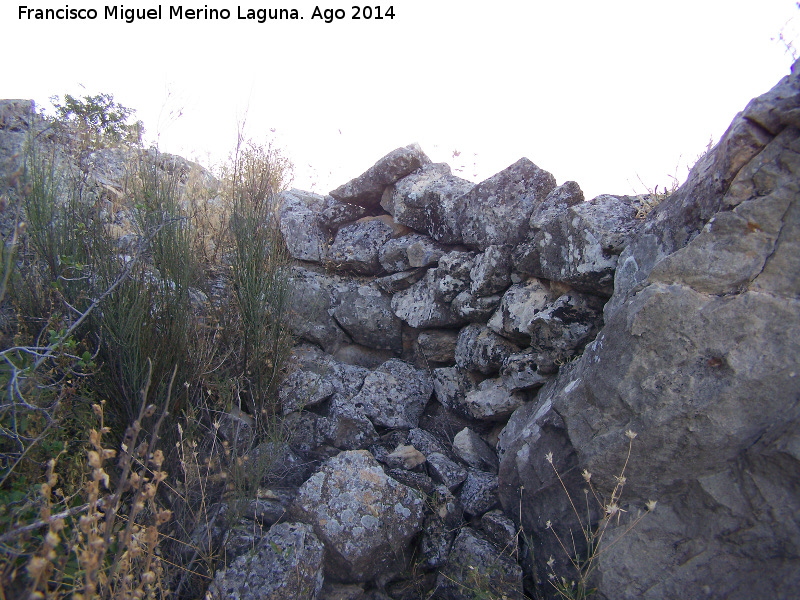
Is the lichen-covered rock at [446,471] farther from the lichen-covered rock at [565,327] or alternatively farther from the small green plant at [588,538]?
the lichen-covered rock at [565,327]

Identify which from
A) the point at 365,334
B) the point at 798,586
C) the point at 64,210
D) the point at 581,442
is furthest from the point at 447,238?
the point at 798,586

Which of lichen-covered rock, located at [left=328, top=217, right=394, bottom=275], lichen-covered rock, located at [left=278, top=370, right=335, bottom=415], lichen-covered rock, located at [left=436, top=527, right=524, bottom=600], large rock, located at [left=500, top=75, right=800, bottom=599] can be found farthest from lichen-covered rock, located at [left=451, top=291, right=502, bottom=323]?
lichen-covered rock, located at [left=436, top=527, right=524, bottom=600]

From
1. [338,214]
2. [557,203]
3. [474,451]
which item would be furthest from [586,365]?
[338,214]

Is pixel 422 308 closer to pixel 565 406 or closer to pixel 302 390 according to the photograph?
pixel 302 390

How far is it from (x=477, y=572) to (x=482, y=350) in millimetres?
1428

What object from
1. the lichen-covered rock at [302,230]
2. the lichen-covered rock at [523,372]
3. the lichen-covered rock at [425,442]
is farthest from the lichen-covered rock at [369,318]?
the lichen-covered rock at [523,372]

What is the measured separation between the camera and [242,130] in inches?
130

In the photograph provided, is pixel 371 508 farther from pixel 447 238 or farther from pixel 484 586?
pixel 447 238

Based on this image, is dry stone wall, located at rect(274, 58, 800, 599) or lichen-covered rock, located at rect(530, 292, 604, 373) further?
lichen-covered rock, located at rect(530, 292, 604, 373)

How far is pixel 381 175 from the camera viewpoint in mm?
4176

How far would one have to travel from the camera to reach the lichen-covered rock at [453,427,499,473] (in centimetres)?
303

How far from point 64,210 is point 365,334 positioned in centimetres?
219

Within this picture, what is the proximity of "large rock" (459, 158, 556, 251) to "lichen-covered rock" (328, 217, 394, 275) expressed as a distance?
896mm

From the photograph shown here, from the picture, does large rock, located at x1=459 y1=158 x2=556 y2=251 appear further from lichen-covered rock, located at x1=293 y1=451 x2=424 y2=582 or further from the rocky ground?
lichen-covered rock, located at x1=293 y1=451 x2=424 y2=582
